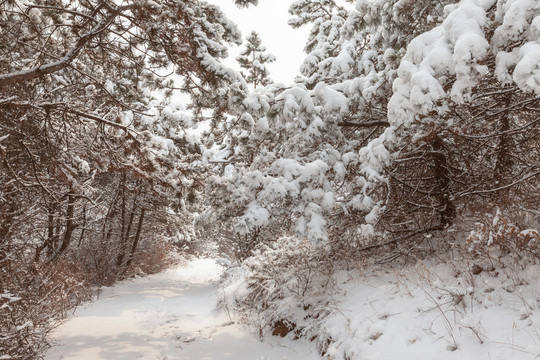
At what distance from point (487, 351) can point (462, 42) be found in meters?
2.89

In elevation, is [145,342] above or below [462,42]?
below

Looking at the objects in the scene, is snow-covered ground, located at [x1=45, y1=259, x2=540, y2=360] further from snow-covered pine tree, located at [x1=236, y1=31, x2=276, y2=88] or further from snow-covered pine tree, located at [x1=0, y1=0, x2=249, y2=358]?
snow-covered pine tree, located at [x1=236, y1=31, x2=276, y2=88]

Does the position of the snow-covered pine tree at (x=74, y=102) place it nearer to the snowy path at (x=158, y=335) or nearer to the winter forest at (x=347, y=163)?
the winter forest at (x=347, y=163)

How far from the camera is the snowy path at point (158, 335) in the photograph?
210 inches

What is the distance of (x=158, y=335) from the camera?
643cm

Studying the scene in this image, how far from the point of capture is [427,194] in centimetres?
553

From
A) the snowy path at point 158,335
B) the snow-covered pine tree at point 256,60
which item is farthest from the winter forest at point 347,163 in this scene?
the snow-covered pine tree at point 256,60

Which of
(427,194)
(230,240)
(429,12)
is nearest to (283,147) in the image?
(427,194)

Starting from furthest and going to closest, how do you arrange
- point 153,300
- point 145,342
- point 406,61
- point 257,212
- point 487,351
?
1. point 153,300
2. point 145,342
3. point 257,212
4. point 406,61
5. point 487,351

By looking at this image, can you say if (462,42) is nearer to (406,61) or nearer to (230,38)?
(406,61)

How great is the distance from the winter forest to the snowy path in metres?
0.42

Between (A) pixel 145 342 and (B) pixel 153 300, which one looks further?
(B) pixel 153 300

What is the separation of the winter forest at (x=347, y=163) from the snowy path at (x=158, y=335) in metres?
0.42

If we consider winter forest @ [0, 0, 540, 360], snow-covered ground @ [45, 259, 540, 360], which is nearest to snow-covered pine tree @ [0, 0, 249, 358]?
winter forest @ [0, 0, 540, 360]
